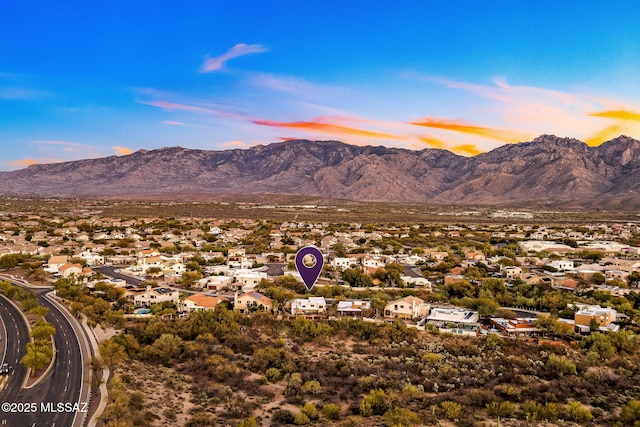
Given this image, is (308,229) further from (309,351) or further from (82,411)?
(82,411)

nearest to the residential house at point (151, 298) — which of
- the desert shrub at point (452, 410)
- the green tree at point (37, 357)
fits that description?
the green tree at point (37, 357)

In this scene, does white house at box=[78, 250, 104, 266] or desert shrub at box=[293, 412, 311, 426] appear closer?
desert shrub at box=[293, 412, 311, 426]

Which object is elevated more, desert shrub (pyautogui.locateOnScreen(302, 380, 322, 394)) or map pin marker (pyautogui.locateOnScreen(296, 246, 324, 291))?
map pin marker (pyautogui.locateOnScreen(296, 246, 324, 291))

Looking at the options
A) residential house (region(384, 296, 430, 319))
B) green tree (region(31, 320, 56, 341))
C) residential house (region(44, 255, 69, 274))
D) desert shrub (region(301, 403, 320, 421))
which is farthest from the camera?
residential house (region(44, 255, 69, 274))

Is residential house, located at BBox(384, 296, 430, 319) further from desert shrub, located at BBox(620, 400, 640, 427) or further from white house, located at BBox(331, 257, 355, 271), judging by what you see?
white house, located at BBox(331, 257, 355, 271)

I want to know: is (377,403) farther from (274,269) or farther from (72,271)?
(72,271)

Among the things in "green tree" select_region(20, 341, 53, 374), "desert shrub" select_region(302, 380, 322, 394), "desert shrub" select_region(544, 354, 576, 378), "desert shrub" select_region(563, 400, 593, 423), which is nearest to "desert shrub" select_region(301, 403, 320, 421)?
"desert shrub" select_region(302, 380, 322, 394)

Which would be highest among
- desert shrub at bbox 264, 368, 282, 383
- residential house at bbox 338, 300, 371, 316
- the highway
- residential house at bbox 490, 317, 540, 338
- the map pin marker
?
the map pin marker

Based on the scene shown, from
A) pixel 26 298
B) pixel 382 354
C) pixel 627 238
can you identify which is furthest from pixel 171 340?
pixel 627 238
